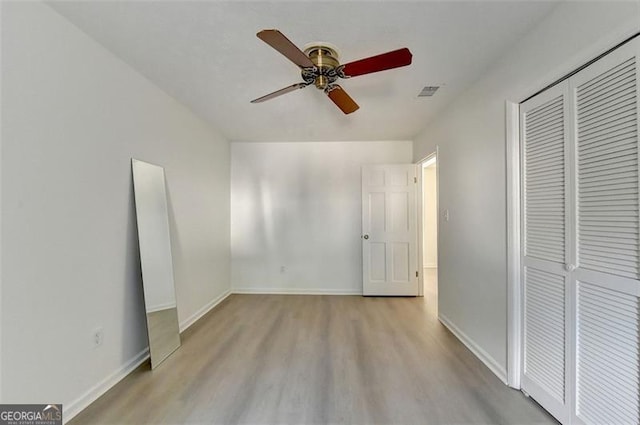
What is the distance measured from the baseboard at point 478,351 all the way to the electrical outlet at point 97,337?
9.47ft

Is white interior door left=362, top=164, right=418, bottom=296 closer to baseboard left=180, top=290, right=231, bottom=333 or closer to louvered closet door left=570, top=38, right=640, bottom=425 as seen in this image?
baseboard left=180, top=290, right=231, bottom=333

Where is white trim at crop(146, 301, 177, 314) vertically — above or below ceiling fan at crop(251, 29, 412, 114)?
below

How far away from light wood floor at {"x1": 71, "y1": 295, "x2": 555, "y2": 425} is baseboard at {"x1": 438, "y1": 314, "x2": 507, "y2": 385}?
0.06 m

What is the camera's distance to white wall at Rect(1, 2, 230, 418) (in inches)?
53.8

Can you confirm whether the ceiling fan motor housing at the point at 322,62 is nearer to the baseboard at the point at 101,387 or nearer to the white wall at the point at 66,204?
the white wall at the point at 66,204

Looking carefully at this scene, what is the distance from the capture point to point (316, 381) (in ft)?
A: 6.48

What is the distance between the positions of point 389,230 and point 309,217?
4.17 ft

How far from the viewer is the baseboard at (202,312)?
9.59 ft

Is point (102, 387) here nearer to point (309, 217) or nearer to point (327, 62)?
point (327, 62)

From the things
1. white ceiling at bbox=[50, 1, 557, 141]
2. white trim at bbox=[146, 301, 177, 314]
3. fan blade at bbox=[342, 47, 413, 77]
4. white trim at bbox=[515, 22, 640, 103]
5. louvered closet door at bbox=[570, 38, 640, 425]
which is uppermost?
white ceiling at bbox=[50, 1, 557, 141]

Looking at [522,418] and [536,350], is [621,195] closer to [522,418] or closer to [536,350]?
[536,350]

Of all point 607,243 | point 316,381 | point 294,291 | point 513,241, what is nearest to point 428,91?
point 513,241

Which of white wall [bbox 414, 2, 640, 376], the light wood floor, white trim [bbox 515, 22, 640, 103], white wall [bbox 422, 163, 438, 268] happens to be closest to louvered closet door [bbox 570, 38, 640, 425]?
white trim [bbox 515, 22, 640, 103]

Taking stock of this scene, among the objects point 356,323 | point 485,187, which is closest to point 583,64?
point 485,187
